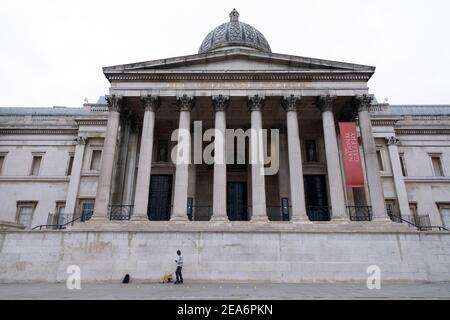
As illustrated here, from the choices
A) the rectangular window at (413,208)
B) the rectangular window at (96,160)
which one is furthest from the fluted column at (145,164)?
the rectangular window at (413,208)

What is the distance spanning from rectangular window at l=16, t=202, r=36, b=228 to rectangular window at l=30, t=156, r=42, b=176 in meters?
3.18

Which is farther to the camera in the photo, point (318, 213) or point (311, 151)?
point (311, 151)

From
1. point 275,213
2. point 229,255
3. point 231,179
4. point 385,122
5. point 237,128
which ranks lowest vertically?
point 229,255

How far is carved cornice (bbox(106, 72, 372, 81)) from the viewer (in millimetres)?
21875

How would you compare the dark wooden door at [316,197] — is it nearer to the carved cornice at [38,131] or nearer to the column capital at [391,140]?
the column capital at [391,140]

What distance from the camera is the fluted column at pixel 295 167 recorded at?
62.5 feet

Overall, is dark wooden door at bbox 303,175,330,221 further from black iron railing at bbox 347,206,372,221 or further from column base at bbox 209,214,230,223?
column base at bbox 209,214,230,223

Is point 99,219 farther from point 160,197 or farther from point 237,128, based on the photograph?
point 237,128

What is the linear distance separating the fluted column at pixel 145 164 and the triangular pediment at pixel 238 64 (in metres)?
2.39

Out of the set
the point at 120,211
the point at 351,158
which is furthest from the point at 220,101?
the point at 120,211

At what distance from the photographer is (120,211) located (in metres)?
21.3

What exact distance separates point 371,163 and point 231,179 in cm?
1057

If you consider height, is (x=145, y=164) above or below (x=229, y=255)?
above
